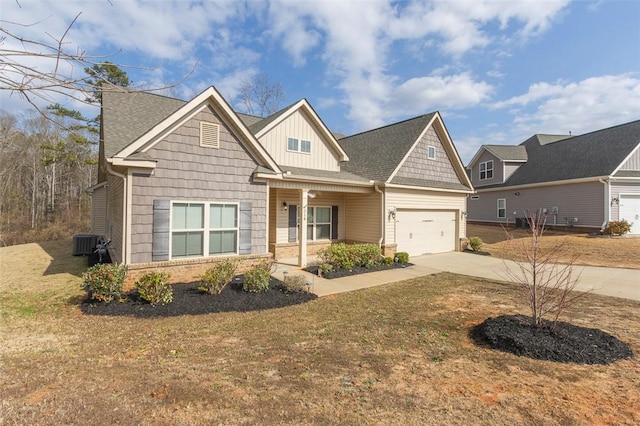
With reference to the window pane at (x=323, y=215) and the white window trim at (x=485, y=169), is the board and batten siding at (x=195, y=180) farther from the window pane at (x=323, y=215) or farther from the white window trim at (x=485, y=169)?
the white window trim at (x=485, y=169)

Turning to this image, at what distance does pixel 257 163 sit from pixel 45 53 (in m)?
7.47

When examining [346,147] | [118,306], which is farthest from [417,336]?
[346,147]

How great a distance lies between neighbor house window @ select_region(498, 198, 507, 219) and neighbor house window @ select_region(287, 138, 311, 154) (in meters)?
20.6

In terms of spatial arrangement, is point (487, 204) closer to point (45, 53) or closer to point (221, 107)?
point (221, 107)

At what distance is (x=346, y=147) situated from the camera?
1938 centimetres

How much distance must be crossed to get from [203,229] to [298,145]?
5903 mm

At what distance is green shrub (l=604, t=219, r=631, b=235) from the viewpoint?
57.5 feet

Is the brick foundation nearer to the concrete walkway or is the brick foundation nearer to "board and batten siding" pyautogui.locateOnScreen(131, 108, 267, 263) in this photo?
"board and batten siding" pyautogui.locateOnScreen(131, 108, 267, 263)

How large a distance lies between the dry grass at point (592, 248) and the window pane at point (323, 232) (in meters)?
8.86

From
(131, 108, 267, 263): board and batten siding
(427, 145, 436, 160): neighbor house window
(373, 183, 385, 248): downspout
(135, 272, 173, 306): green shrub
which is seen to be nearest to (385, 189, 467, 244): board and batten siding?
(373, 183, 385, 248): downspout

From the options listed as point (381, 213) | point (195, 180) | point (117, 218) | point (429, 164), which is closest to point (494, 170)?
point (429, 164)

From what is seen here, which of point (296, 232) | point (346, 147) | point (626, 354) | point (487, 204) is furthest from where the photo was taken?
point (487, 204)

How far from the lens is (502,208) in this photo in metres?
26.1

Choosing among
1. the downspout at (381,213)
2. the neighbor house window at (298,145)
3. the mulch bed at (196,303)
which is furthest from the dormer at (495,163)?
the mulch bed at (196,303)
